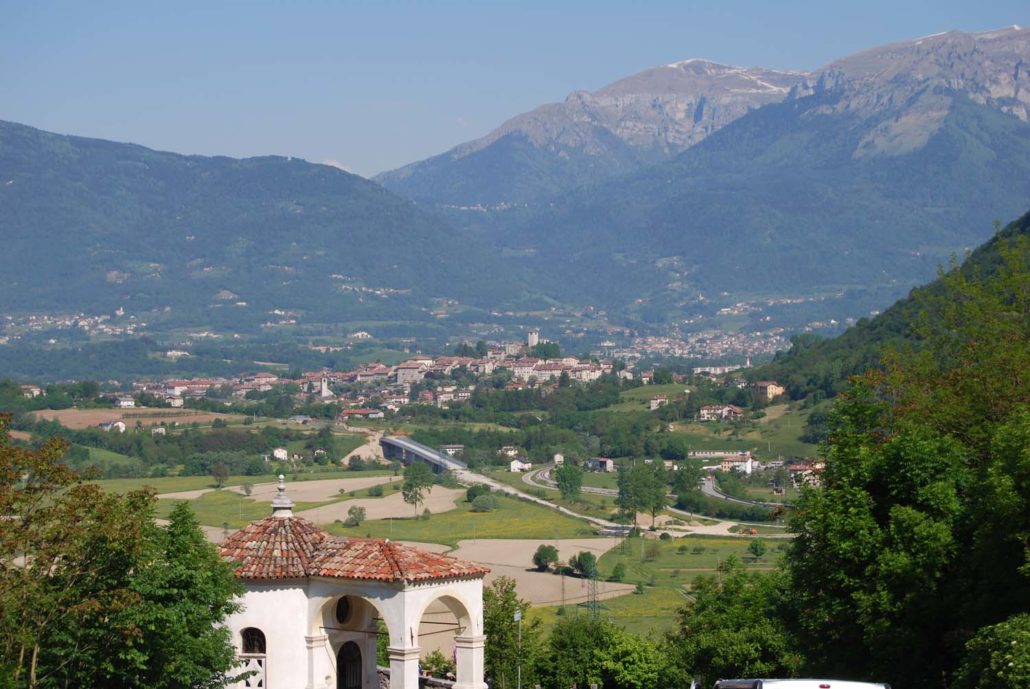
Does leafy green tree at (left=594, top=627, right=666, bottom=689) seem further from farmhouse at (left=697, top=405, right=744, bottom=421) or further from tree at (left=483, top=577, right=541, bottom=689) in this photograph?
farmhouse at (left=697, top=405, right=744, bottom=421)

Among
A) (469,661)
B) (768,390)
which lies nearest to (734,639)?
(469,661)

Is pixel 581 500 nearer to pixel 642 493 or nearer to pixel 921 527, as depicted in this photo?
pixel 642 493

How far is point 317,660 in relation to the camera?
29172 millimetres

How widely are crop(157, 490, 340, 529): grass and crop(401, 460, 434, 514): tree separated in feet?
18.5

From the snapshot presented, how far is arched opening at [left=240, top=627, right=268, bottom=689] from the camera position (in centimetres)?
2909

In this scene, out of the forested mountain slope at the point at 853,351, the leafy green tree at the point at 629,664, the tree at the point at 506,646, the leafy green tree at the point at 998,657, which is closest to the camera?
the leafy green tree at the point at 998,657

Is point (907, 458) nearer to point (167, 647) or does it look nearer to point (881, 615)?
point (881, 615)

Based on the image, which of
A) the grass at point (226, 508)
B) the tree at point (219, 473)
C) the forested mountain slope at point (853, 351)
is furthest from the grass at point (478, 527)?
the forested mountain slope at point (853, 351)

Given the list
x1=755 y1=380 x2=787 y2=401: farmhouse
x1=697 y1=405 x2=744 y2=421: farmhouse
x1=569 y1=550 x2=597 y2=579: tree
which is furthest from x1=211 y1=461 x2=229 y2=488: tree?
x1=755 y1=380 x2=787 y2=401: farmhouse

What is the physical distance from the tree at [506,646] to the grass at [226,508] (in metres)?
55.8

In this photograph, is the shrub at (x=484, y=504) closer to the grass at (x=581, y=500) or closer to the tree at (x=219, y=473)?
the grass at (x=581, y=500)

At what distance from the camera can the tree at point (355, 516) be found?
370ft

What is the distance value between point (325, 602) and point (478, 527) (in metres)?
86.8

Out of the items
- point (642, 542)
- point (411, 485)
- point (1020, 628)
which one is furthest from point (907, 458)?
point (411, 485)
